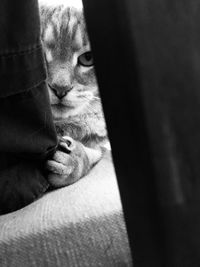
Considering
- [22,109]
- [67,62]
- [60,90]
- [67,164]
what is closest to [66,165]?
[67,164]

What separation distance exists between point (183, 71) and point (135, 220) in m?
0.11

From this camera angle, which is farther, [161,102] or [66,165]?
[66,165]

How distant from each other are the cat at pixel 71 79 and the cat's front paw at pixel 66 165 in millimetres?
93

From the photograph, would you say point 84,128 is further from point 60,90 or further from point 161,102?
point 161,102

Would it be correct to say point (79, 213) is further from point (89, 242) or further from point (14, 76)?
point (14, 76)

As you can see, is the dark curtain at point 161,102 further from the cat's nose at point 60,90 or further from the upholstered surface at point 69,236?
the cat's nose at point 60,90

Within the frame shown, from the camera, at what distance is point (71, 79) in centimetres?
116

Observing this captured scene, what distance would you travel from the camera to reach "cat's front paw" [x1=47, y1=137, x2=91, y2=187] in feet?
2.50

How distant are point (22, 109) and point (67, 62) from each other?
2.03 ft

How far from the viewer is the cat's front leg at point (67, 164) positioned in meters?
0.76

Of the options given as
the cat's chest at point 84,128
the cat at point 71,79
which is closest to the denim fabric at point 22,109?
the cat at point 71,79

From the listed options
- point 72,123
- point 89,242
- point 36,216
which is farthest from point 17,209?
point 72,123

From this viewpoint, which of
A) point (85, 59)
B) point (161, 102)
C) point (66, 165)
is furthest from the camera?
point (85, 59)

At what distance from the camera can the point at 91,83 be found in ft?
4.10
